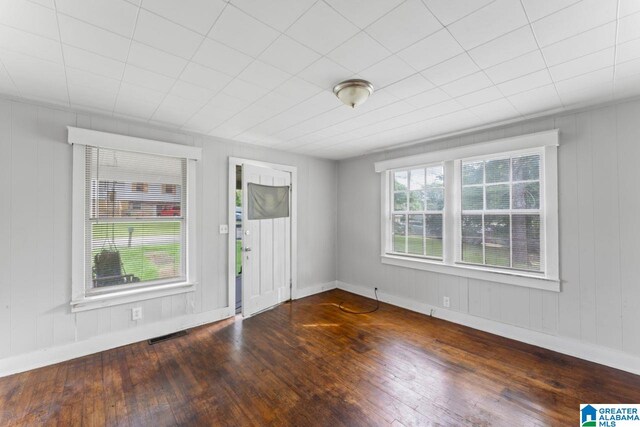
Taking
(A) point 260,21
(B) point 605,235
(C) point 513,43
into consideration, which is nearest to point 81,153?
(A) point 260,21

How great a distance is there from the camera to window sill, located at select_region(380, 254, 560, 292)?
2.91 metres

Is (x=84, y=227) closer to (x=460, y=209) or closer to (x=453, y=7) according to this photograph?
(x=453, y=7)

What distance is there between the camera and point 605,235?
2.61m

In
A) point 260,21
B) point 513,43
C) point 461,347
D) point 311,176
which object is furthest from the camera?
point 311,176

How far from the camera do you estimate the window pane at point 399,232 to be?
429cm

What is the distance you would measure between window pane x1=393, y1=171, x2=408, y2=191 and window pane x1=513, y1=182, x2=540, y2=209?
4.77ft

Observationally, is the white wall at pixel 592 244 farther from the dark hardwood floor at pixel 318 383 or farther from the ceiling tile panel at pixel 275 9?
the ceiling tile panel at pixel 275 9

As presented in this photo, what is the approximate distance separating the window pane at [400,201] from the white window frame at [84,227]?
3.00 meters

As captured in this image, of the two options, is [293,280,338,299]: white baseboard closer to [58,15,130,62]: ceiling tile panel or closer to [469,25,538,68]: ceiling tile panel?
[58,15,130,62]: ceiling tile panel

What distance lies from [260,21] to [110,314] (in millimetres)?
3207

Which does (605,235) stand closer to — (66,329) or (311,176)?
(311,176)

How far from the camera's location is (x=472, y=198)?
3.52m

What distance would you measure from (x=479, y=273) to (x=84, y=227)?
4467 mm

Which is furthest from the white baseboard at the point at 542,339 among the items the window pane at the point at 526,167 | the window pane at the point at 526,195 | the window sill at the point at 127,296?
the window sill at the point at 127,296
